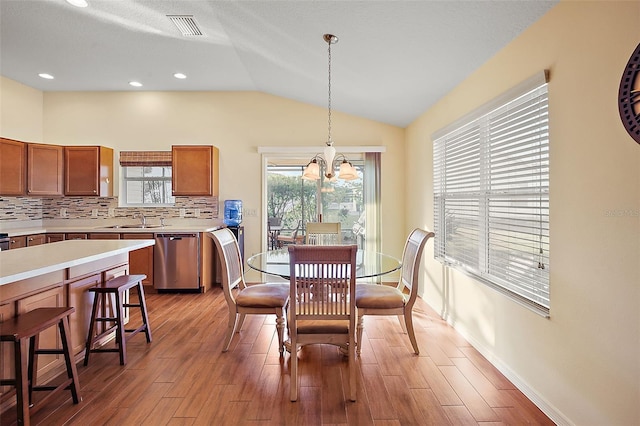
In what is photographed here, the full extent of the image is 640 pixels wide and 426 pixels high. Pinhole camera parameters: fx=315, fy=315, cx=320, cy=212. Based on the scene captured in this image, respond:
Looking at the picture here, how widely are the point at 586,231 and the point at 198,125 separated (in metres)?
4.84

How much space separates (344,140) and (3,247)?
176 inches

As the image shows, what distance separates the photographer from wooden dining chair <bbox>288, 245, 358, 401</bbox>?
197cm

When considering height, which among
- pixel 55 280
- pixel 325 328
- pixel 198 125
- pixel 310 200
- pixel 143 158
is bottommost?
pixel 325 328

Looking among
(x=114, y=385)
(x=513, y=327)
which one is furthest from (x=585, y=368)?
(x=114, y=385)

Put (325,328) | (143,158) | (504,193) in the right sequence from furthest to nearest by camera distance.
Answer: (143,158), (504,193), (325,328)

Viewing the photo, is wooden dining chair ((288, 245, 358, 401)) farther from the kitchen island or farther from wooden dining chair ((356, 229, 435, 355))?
the kitchen island

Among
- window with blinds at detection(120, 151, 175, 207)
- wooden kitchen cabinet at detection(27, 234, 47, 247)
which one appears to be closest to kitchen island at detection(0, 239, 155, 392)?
wooden kitchen cabinet at detection(27, 234, 47, 247)

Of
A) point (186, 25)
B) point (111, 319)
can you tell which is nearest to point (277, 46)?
point (186, 25)

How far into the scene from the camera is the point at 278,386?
7.04 feet

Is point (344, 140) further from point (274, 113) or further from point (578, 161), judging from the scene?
point (578, 161)

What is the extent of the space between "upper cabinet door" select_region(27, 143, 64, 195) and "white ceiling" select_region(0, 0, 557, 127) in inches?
39.8

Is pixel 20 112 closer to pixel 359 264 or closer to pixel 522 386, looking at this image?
pixel 359 264

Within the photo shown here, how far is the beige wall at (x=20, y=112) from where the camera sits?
14.4ft

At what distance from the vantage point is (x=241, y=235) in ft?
15.2
